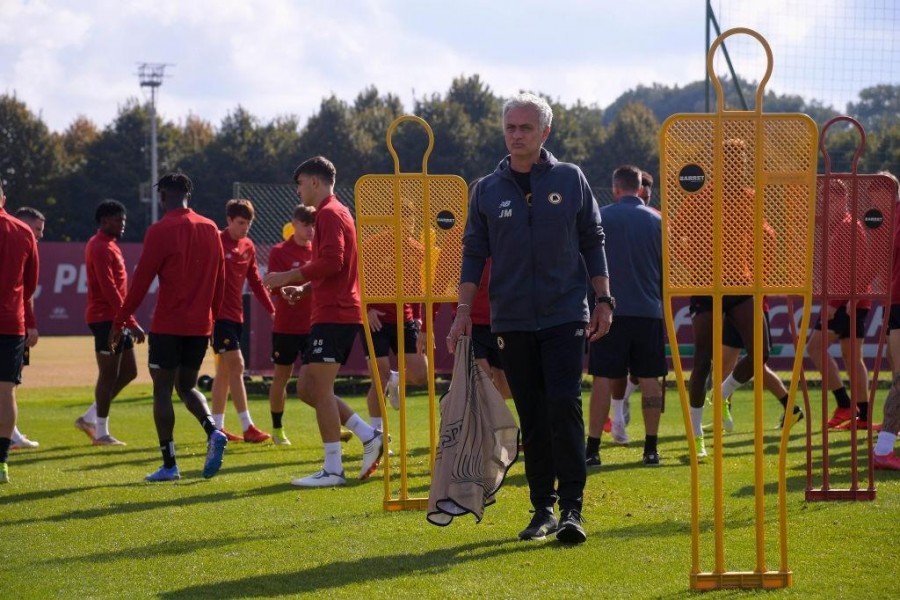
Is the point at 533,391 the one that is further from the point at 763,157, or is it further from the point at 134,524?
the point at 134,524

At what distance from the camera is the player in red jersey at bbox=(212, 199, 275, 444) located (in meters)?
11.4

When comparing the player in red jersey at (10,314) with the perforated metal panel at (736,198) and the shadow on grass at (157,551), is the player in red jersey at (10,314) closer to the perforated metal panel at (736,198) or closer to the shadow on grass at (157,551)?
the shadow on grass at (157,551)

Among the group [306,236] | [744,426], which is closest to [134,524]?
[306,236]

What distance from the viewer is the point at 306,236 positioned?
36.5 feet

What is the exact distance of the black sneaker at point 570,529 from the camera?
237 inches

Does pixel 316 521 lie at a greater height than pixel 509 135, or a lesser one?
lesser

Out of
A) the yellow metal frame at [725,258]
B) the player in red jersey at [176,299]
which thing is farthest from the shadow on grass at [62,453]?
the yellow metal frame at [725,258]

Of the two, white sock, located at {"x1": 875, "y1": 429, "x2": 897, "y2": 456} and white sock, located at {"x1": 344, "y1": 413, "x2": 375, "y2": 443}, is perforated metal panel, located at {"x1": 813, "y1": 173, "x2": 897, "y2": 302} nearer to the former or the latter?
white sock, located at {"x1": 875, "y1": 429, "x2": 897, "y2": 456}

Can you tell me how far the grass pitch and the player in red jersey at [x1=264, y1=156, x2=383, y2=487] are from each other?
0.43m

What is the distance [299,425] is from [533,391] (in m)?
7.48

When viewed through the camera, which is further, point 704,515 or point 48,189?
point 48,189

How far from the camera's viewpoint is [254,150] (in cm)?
7269

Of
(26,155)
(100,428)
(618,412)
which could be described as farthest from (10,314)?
(26,155)

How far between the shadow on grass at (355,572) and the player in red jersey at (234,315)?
5.56 meters
